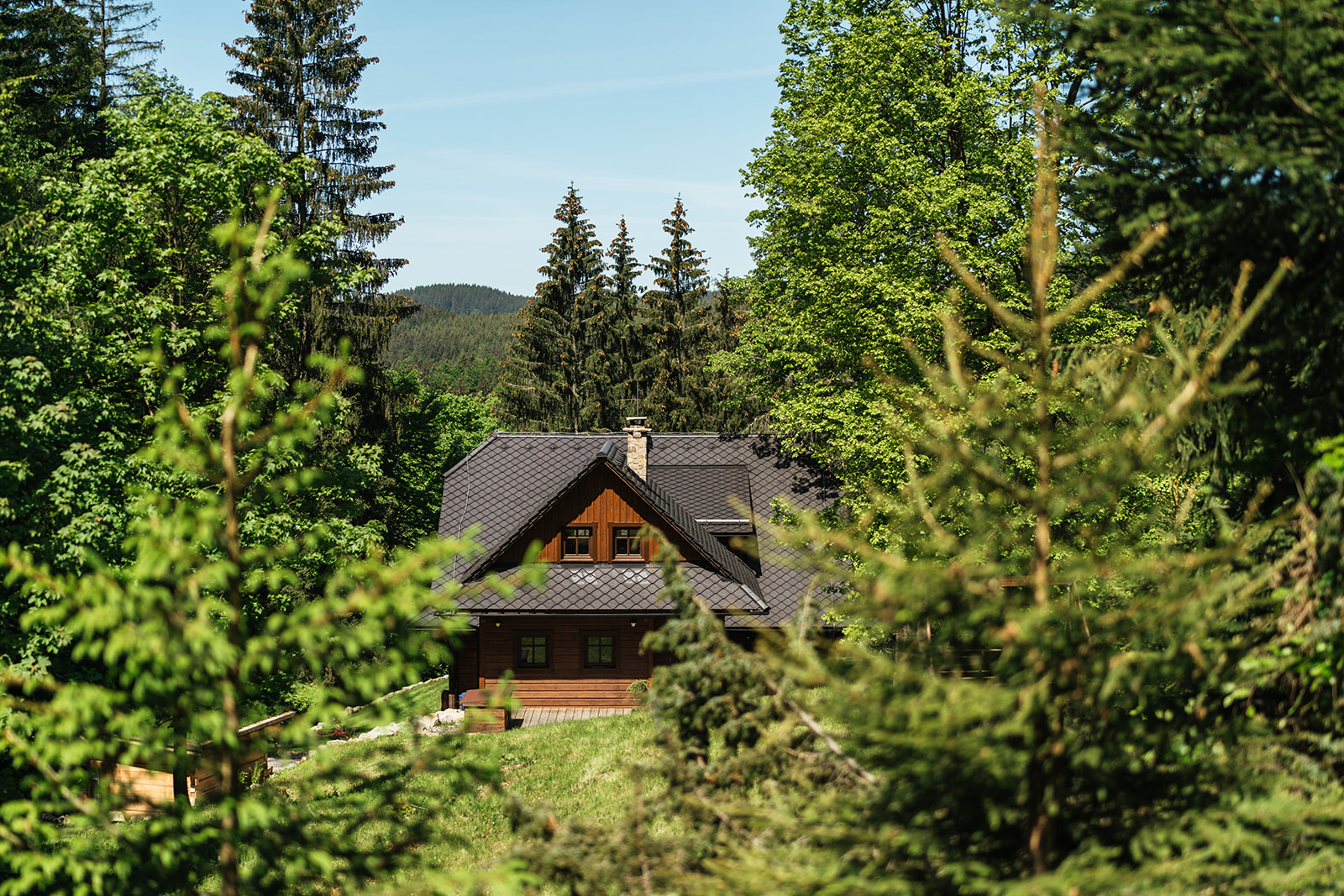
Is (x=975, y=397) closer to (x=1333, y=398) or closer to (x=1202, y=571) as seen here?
(x=1333, y=398)

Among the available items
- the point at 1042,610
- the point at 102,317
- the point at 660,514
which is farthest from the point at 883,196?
the point at 1042,610

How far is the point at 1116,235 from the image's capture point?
6.70 meters

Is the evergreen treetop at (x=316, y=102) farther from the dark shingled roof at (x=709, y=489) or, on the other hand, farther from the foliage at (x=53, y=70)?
the dark shingled roof at (x=709, y=489)

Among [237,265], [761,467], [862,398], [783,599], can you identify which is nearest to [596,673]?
[783,599]

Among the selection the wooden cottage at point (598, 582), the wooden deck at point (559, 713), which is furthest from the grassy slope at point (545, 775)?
the wooden cottage at point (598, 582)

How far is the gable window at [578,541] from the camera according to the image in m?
24.0

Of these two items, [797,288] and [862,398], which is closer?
[862,398]

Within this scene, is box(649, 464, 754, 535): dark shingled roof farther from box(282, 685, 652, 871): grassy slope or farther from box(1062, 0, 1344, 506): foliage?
box(1062, 0, 1344, 506): foliage

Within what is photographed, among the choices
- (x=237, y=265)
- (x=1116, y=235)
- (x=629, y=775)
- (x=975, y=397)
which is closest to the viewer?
(x=975, y=397)

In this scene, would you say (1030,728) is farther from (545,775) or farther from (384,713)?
(545,775)

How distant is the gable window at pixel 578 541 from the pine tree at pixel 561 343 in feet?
70.5

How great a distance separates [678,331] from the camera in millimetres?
48219

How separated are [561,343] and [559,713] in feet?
87.6

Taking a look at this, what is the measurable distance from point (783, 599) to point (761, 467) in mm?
4635
